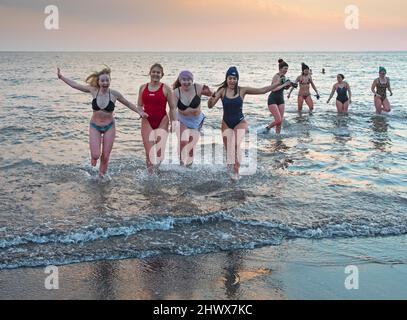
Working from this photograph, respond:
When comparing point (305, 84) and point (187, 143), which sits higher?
point (305, 84)

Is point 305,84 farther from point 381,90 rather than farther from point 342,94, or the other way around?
point 381,90

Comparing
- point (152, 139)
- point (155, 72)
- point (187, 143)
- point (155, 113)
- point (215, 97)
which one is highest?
point (155, 72)

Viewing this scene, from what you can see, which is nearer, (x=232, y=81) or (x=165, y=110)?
(x=232, y=81)

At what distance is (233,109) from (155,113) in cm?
145

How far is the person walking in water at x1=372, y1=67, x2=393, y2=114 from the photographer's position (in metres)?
17.0

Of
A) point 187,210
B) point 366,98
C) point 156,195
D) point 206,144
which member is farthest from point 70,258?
point 366,98

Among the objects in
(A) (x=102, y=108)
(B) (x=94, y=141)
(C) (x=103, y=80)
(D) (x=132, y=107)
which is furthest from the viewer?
(B) (x=94, y=141)

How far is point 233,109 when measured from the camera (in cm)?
835

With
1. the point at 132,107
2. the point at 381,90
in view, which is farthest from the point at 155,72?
the point at 381,90

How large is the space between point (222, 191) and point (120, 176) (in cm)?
218

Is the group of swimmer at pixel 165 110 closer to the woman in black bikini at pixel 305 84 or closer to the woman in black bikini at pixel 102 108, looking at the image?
the woman in black bikini at pixel 102 108

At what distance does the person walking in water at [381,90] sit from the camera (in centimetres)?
1695

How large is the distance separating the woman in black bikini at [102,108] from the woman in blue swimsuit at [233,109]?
1.48m

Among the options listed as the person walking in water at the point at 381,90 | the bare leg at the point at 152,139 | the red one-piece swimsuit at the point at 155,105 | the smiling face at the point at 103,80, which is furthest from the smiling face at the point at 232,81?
the person walking in water at the point at 381,90
